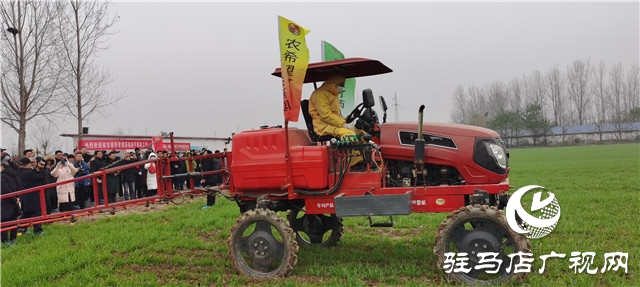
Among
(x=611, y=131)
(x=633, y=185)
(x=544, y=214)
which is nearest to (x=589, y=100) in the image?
(x=611, y=131)

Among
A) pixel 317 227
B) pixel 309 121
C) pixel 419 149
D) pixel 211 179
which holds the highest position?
→ pixel 309 121

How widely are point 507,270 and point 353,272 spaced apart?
70.4 inches

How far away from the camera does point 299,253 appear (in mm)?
6832

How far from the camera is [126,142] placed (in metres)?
26.5

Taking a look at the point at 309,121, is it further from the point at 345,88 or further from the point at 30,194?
the point at 30,194

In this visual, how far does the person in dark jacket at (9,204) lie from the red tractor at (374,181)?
17.6 ft

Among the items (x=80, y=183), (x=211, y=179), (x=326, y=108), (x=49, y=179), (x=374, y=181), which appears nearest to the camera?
(x=374, y=181)

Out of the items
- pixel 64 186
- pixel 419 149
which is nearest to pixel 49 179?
pixel 64 186

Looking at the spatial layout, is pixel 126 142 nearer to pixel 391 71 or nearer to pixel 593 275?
pixel 391 71

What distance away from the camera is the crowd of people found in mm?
8242

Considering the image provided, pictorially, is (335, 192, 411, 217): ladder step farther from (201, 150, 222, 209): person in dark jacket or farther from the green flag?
(201, 150, 222, 209): person in dark jacket

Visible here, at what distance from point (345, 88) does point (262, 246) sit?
266 centimetres

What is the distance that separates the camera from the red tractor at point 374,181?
497cm

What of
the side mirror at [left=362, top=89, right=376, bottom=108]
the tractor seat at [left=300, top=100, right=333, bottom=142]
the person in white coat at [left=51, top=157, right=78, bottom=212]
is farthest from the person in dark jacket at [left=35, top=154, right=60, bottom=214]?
the side mirror at [left=362, top=89, right=376, bottom=108]
